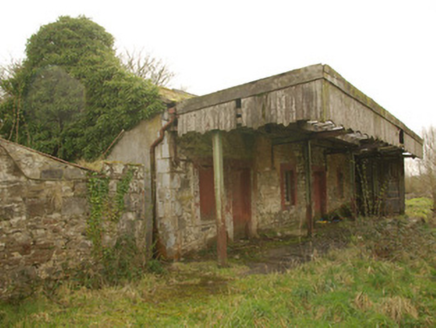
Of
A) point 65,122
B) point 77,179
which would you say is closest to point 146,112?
point 77,179

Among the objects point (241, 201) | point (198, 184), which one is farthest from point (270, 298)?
point (241, 201)

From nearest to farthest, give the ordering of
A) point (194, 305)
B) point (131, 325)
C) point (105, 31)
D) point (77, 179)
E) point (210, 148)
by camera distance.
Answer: point (131, 325), point (194, 305), point (77, 179), point (210, 148), point (105, 31)

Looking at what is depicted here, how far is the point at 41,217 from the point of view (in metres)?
4.93

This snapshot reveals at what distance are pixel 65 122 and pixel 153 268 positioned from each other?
5.49 meters

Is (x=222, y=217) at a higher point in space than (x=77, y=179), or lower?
lower

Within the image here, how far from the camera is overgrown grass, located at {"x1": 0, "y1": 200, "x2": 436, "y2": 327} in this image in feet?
12.6

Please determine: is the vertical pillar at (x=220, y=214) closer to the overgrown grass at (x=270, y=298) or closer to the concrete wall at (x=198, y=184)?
the overgrown grass at (x=270, y=298)

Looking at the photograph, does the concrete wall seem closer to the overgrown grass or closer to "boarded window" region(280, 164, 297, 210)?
"boarded window" region(280, 164, 297, 210)

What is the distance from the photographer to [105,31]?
33.2 feet

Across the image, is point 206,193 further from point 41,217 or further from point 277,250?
point 41,217

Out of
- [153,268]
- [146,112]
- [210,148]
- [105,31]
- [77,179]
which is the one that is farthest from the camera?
Answer: [105,31]

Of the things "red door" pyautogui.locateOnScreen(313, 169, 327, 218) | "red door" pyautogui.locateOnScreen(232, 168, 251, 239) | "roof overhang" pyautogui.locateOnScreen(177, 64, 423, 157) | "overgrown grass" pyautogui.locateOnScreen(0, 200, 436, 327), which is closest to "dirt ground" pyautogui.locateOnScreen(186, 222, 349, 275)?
"red door" pyautogui.locateOnScreen(232, 168, 251, 239)

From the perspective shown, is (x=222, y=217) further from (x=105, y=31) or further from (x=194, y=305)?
(x=105, y=31)

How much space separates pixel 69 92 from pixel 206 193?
16.0 ft
